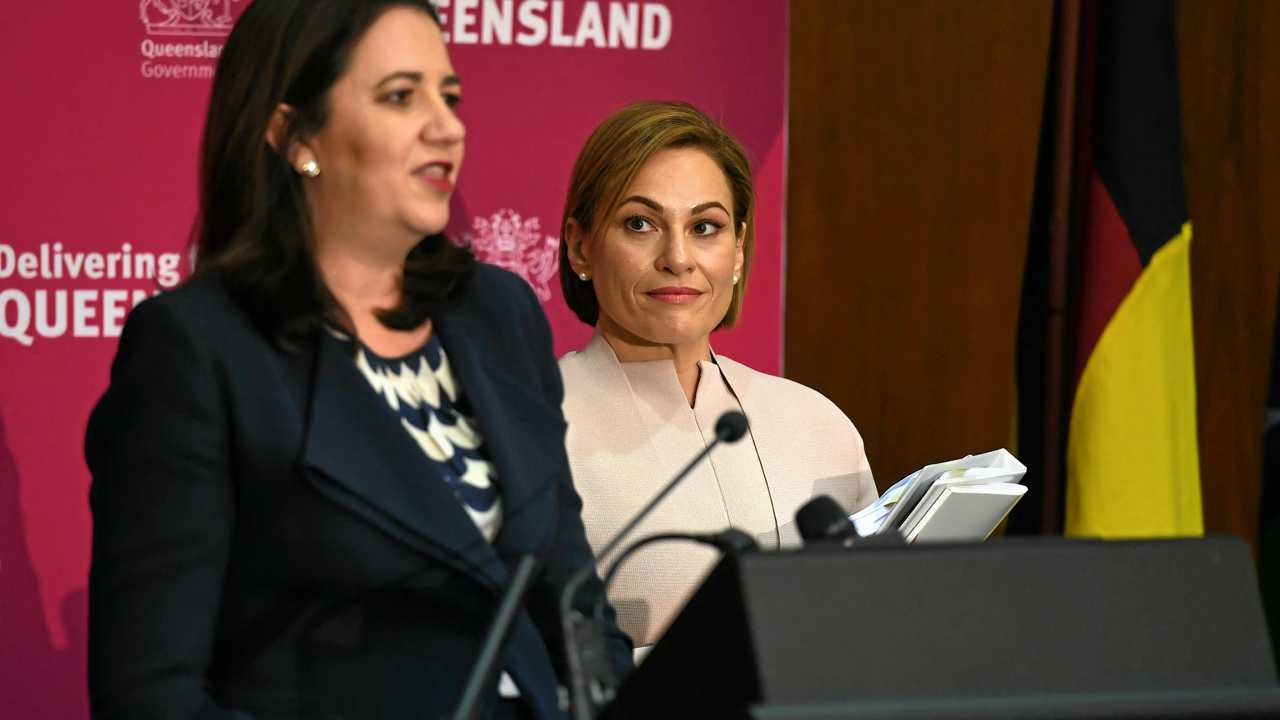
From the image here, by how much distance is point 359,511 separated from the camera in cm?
160

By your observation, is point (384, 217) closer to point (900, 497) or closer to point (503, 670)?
point (503, 670)

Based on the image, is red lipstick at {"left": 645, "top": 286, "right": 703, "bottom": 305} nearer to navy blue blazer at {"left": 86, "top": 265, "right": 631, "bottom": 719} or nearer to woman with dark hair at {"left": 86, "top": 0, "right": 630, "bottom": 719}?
woman with dark hair at {"left": 86, "top": 0, "right": 630, "bottom": 719}

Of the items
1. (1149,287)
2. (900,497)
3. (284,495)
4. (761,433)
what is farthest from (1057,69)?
(284,495)

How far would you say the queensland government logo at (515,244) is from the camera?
2.99 m

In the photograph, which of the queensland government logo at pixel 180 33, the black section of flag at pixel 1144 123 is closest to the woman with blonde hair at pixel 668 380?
the queensland government logo at pixel 180 33

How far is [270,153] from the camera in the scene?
172 centimetres

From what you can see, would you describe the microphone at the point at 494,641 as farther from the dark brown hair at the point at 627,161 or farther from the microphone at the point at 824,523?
the dark brown hair at the point at 627,161

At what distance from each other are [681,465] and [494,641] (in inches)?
42.6

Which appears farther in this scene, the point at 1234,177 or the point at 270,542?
the point at 1234,177

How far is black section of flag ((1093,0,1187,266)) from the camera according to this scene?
3.52 m

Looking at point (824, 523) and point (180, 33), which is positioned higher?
point (180, 33)

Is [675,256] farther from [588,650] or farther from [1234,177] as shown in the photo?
[1234,177]

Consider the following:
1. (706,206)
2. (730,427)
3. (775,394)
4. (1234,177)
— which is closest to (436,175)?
(730,427)

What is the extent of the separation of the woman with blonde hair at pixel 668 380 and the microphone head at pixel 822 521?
0.94m
